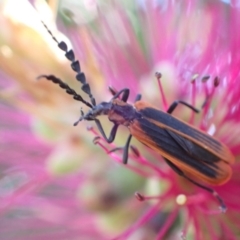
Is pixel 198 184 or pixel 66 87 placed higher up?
pixel 66 87

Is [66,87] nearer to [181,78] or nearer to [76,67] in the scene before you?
[76,67]

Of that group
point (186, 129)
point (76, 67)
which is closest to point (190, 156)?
point (186, 129)

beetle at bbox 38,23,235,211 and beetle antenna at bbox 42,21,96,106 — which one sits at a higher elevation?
beetle antenna at bbox 42,21,96,106

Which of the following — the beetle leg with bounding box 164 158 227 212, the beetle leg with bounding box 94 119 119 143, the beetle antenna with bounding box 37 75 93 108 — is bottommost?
the beetle leg with bounding box 164 158 227 212

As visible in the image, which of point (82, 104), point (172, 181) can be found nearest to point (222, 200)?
point (172, 181)

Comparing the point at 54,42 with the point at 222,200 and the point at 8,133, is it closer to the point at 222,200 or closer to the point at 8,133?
the point at 8,133
